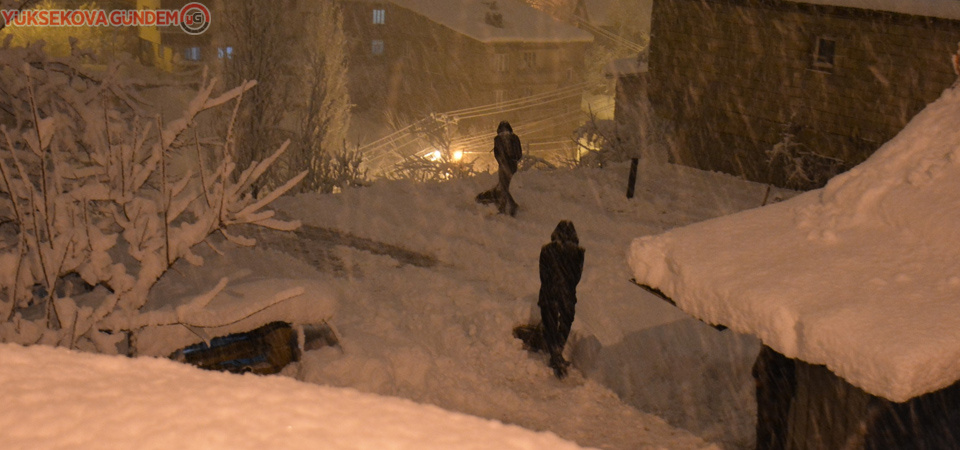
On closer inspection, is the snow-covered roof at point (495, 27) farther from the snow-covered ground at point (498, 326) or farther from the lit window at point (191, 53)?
the snow-covered ground at point (498, 326)

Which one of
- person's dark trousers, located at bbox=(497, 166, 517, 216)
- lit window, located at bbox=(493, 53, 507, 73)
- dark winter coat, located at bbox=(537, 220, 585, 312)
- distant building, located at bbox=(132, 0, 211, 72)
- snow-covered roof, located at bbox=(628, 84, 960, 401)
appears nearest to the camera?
snow-covered roof, located at bbox=(628, 84, 960, 401)

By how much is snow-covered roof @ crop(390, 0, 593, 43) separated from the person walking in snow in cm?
2698

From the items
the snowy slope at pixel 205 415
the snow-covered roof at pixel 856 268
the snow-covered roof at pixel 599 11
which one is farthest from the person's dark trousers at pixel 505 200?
the snow-covered roof at pixel 599 11

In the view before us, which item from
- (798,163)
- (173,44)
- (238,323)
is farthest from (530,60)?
(238,323)

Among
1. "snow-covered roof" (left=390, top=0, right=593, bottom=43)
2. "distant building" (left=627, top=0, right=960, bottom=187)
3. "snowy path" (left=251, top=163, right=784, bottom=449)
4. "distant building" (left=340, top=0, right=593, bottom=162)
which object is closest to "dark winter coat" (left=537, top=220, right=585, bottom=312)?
"snowy path" (left=251, top=163, right=784, bottom=449)

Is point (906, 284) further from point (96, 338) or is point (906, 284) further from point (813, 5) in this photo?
point (813, 5)

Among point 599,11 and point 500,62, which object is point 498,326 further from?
point 599,11

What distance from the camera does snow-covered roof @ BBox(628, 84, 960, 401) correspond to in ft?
13.9

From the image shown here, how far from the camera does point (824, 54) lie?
59.9 feet

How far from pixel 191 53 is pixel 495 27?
1491 cm

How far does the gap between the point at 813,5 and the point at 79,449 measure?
18.9 meters

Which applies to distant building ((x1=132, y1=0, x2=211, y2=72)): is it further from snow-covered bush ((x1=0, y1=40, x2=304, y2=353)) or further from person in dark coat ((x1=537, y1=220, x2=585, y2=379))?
person in dark coat ((x1=537, y1=220, x2=585, y2=379))

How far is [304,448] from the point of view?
1594 mm

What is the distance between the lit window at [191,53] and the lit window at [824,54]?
31.9 m
